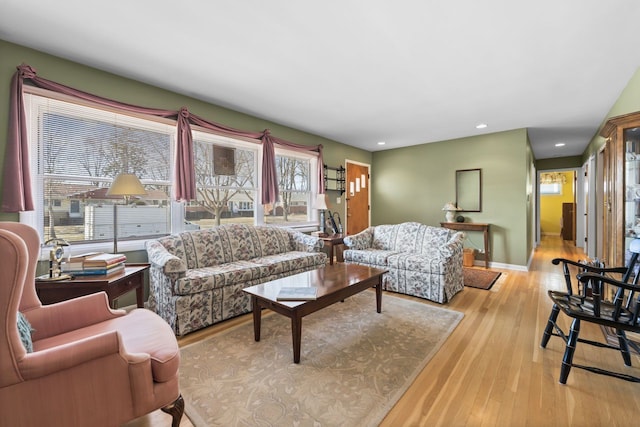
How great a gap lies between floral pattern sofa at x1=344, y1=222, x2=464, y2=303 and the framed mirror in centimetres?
201

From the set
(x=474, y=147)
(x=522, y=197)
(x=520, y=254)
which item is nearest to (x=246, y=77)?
(x=474, y=147)

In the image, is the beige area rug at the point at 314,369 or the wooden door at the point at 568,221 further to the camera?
the wooden door at the point at 568,221

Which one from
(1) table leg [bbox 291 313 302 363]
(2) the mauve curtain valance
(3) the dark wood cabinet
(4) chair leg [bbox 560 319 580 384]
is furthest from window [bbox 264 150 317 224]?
(3) the dark wood cabinet

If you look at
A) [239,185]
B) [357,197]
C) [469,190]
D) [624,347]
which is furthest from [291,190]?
[624,347]

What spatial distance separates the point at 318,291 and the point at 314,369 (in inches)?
22.7

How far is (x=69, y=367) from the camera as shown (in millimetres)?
1101

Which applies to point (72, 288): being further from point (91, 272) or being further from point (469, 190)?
point (469, 190)

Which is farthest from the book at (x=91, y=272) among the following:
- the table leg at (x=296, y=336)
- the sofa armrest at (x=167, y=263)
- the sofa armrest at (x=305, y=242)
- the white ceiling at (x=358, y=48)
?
the sofa armrest at (x=305, y=242)

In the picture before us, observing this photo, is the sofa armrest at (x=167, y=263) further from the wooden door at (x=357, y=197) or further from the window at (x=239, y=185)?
the wooden door at (x=357, y=197)

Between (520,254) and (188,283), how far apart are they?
17.8ft

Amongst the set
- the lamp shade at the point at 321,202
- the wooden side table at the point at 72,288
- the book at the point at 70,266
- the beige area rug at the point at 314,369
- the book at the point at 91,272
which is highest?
the lamp shade at the point at 321,202

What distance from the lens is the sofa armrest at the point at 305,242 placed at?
396 centimetres

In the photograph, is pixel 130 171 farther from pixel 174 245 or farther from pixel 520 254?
pixel 520 254

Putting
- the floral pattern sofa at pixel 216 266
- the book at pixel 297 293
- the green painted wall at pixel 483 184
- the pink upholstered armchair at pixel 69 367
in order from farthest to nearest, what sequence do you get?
the green painted wall at pixel 483 184, the floral pattern sofa at pixel 216 266, the book at pixel 297 293, the pink upholstered armchair at pixel 69 367
